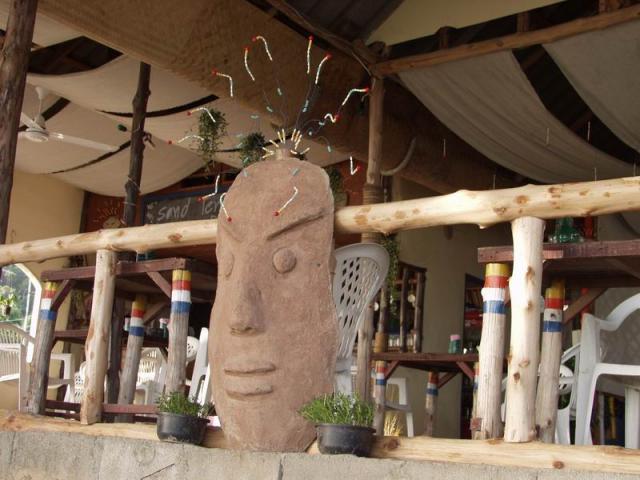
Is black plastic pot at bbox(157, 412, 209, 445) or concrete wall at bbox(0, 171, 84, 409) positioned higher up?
concrete wall at bbox(0, 171, 84, 409)

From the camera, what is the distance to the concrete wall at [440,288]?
386 inches

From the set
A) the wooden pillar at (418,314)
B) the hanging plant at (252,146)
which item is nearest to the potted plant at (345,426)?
the hanging plant at (252,146)

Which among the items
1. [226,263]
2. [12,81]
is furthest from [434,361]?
[12,81]

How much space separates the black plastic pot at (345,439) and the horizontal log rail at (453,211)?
762 mm

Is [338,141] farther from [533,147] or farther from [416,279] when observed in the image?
[416,279]

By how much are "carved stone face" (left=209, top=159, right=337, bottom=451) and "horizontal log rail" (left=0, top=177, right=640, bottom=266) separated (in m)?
0.18

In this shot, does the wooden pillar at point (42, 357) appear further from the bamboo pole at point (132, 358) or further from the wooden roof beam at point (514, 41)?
the wooden roof beam at point (514, 41)

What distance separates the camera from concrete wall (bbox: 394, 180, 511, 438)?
32.2 feet

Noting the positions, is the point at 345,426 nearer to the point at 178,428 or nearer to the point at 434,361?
the point at 178,428

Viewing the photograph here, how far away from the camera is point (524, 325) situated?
2955 mm

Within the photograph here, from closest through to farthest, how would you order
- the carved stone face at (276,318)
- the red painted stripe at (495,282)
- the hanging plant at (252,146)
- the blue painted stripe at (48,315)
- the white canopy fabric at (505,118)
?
the red painted stripe at (495,282)
the carved stone face at (276,318)
the blue painted stripe at (48,315)
the hanging plant at (252,146)
the white canopy fabric at (505,118)

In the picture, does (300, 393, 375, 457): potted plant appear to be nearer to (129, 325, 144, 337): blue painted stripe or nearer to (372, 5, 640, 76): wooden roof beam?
(129, 325, 144, 337): blue painted stripe

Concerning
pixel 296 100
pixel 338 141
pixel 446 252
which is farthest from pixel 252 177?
pixel 446 252

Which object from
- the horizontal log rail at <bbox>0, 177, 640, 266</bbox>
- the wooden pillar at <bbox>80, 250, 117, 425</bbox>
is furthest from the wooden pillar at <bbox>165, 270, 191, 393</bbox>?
the wooden pillar at <bbox>80, 250, 117, 425</bbox>
